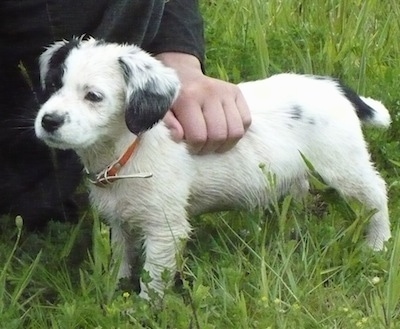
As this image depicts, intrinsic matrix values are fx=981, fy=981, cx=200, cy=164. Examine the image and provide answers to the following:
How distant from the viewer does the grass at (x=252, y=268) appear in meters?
2.20

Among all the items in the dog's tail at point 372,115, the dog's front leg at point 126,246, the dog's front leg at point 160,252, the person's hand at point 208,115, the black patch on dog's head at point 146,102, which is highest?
the black patch on dog's head at point 146,102

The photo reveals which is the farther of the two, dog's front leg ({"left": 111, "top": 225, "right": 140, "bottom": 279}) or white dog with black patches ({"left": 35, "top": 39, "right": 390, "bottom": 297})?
dog's front leg ({"left": 111, "top": 225, "right": 140, "bottom": 279})

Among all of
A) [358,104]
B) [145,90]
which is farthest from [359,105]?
[145,90]

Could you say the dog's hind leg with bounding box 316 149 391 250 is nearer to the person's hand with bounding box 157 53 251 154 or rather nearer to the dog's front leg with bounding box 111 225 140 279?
the person's hand with bounding box 157 53 251 154

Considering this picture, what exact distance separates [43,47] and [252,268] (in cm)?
87

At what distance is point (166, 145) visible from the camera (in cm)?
242

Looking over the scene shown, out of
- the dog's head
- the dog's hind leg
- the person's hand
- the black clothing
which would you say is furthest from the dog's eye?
the dog's hind leg

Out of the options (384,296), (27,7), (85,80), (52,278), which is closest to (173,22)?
(27,7)

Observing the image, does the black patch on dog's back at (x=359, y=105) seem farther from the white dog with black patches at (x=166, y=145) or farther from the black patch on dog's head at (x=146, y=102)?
the black patch on dog's head at (x=146, y=102)

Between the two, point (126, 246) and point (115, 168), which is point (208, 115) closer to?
point (115, 168)

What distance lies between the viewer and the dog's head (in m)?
2.19

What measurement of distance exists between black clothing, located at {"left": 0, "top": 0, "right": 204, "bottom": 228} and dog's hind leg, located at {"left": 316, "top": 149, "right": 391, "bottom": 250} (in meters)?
0.51

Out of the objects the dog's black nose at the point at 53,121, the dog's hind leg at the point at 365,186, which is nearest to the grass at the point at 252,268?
the dog's hind leg at the point at 365,186

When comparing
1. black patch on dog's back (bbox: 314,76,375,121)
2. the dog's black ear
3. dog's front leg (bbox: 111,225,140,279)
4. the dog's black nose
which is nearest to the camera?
the dog's black nose
